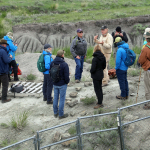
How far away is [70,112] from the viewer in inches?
267

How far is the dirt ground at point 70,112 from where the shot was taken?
4.99 m

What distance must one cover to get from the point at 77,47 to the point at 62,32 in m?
10.9

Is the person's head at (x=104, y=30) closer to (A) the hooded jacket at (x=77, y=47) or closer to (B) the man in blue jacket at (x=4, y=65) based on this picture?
(A) the hooded jacket at (x=77, y=47)

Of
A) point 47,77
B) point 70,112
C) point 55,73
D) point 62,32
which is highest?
point 62,32

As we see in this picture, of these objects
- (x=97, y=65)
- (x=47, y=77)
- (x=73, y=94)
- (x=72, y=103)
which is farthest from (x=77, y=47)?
(x=97, y=65)

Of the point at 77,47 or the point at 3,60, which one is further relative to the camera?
the point at 77,47

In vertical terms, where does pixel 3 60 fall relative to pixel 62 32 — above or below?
below

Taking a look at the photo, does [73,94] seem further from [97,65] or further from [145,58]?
[145,58]

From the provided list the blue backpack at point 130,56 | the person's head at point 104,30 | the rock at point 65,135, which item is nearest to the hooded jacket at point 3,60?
the person's head at point 104,30

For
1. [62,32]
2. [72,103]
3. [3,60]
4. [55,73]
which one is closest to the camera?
[55,73]

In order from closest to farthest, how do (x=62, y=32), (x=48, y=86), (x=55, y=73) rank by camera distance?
1. (x=55, y=73)
2. (x=48, y=86)
3. (x=62, y=32)

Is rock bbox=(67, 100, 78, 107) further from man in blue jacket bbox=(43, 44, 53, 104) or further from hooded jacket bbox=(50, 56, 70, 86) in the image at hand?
hooded jacket bbox=(50, 56, 70, 86)

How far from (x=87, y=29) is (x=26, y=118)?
14.0 meters

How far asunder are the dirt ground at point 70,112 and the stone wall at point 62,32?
10.3 m
